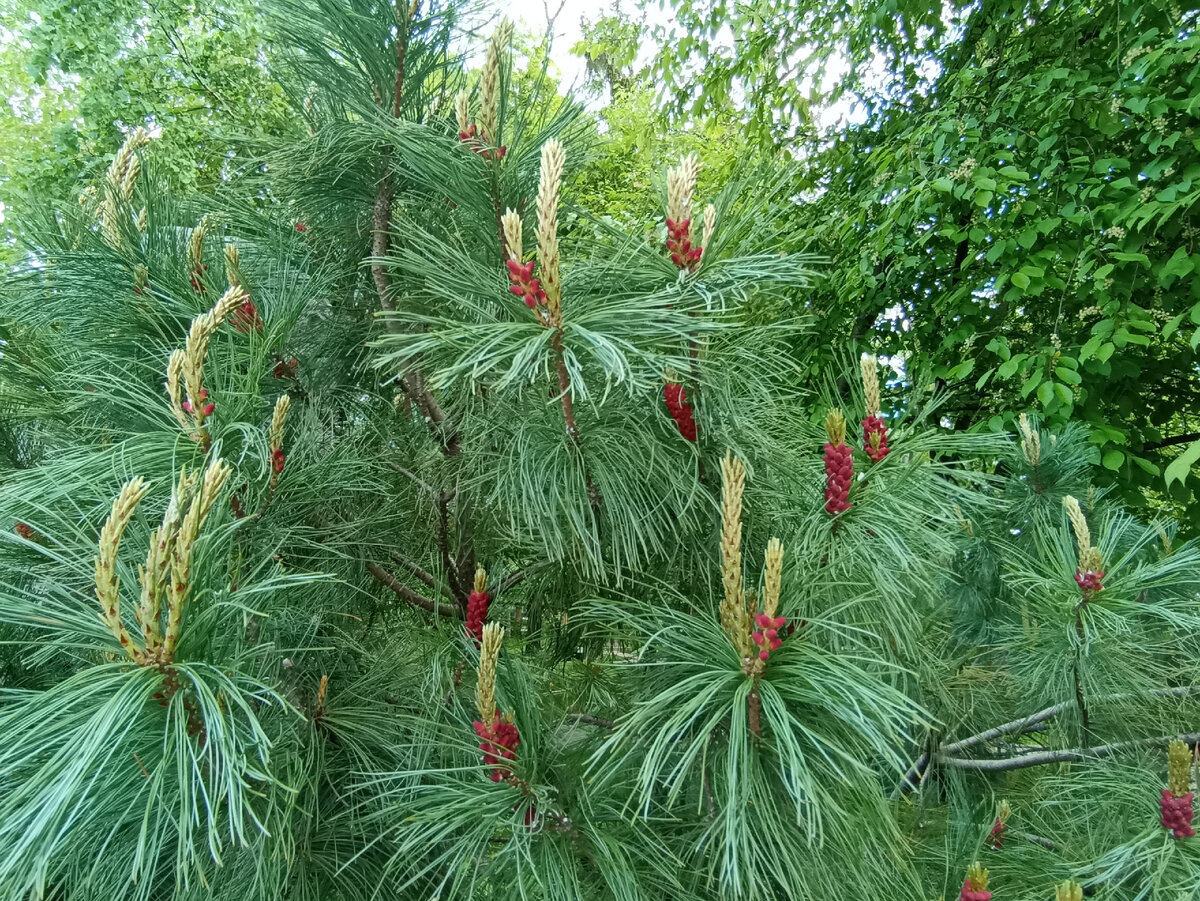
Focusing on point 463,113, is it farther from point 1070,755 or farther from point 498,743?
point 1070,755

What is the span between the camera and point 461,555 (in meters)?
0.99

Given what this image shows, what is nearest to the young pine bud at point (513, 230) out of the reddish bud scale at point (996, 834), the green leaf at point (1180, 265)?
the reddish bud scale at point (996, 834)

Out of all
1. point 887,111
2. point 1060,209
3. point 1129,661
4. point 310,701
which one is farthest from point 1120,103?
point 310,701

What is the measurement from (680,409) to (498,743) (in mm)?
329

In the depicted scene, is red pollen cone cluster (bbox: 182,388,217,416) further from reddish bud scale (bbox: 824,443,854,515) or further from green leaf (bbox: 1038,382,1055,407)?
green leaf (bbox: 1038,382,1055,407)

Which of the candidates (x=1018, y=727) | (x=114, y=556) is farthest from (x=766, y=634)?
(x=1018, y=727)

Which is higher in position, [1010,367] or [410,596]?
[1010,367]

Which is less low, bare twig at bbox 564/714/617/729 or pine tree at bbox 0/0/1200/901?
pine tree at bbox 0/0/1200/901

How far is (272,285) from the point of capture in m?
0.86

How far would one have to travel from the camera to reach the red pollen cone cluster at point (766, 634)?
1.78 ft

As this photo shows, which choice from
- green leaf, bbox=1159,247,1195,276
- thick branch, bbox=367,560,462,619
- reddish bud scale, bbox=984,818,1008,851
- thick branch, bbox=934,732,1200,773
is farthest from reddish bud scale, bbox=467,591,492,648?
green leaf, bbox=1159,247,1195,276

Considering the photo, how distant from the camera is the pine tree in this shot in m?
0.51

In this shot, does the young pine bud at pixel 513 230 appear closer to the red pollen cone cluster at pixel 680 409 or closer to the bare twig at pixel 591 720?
the red pollen cone cluster at pixel 680 409

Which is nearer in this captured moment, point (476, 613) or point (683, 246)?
point (683, 246)
